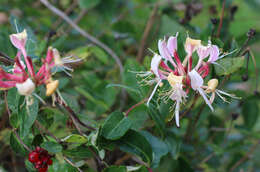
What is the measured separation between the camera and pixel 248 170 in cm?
130

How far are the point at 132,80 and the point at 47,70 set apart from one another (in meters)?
0.33

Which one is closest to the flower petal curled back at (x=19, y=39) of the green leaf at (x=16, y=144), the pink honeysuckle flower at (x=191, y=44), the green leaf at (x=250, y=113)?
the green leaf at (x=16, y=144)

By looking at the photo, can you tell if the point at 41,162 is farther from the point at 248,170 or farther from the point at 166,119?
the point at 248,170

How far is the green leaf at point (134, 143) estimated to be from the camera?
0.77 m

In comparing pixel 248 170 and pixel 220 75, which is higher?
pixel 220 75

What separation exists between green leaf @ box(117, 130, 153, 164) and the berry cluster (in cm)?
17

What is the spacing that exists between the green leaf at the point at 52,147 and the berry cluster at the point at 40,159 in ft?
0.13

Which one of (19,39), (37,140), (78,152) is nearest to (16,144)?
(37,140)

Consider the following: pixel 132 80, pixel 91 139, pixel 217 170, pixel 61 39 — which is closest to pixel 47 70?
pixel 91 139

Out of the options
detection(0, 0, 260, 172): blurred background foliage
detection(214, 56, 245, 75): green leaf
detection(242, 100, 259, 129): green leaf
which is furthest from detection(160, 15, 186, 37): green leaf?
detection(214, 56, 245, 75): green leaf

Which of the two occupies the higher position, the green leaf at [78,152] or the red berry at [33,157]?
the green leaf at [78,152]

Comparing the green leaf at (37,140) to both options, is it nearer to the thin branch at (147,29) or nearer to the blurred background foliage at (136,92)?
the blurred background foliage at (136,92)

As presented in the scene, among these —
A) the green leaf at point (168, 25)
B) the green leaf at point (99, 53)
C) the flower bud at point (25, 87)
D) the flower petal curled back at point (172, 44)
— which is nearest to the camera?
the flower bud at point (25, 87)

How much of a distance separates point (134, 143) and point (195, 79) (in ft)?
0.77
